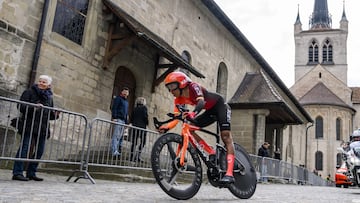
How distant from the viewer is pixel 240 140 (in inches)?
736

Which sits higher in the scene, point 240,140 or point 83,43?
point 83,43

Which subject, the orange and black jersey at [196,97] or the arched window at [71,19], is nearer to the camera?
the orange and black jersey at [196,97]

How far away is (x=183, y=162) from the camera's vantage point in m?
4.27

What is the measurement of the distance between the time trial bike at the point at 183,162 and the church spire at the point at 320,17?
66627 mm

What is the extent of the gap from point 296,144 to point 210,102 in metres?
34.5

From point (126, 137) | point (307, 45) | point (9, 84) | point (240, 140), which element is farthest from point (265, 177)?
point (307, 45)

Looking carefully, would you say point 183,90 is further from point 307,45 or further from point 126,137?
point 307,45

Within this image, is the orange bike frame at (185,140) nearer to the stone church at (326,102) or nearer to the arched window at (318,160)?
the stone church at (326,102)

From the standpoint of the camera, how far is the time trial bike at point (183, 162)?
13.6 feet

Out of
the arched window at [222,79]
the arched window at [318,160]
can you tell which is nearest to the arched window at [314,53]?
the arched window at [318,160]

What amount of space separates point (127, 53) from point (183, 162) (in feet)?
25.6

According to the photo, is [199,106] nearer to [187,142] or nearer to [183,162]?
[187,142]

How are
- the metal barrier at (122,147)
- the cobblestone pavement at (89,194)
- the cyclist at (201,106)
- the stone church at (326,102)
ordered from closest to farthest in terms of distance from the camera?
the cobblestone pavement at (89,194), the cyclist at (201,106), the metal barrier at (122,147), the stone church at (326,102)

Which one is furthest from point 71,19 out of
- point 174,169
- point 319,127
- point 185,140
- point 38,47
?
point 319,127
